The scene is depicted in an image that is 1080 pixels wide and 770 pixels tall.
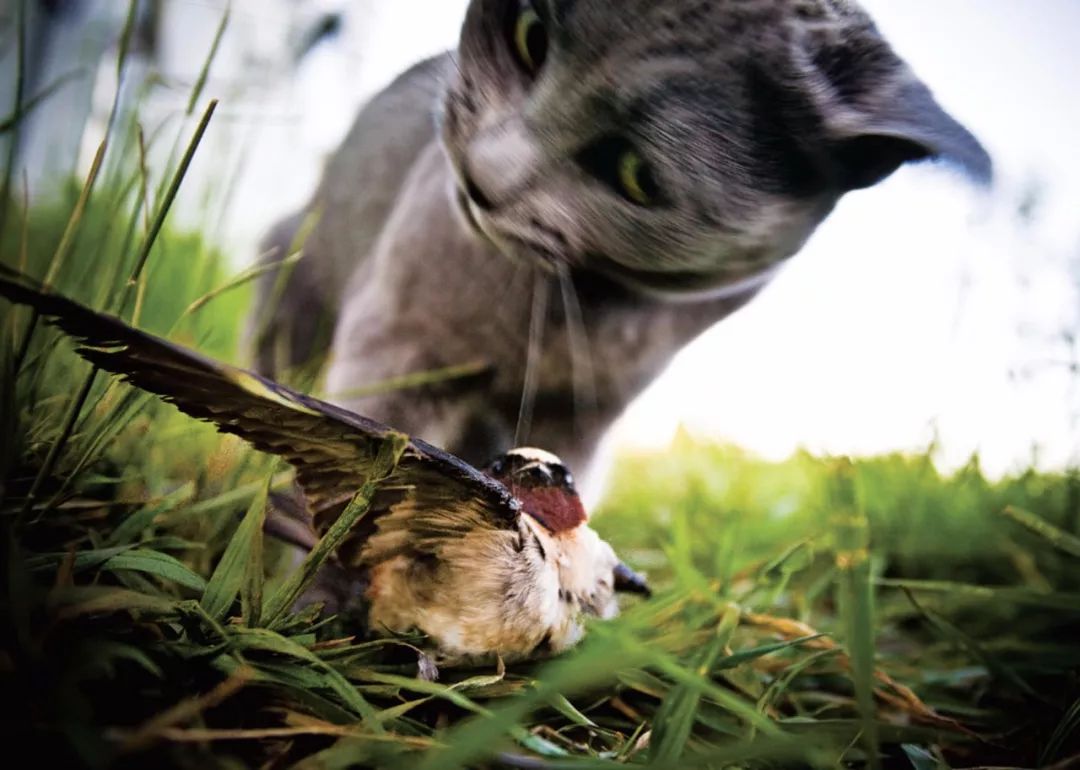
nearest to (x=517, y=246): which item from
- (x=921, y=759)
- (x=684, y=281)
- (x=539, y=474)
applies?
(x=684, y=281)

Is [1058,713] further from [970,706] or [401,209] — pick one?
[401,209]

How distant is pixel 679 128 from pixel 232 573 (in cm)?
53

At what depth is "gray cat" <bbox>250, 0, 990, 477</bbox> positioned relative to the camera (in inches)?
23.9

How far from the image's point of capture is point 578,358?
2.86 feet

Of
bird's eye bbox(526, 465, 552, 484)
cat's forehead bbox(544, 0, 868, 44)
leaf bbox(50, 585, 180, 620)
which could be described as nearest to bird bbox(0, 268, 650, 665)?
bird's eye bbox(526, 465, 552, 484)

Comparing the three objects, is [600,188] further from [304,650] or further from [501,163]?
[304,650]

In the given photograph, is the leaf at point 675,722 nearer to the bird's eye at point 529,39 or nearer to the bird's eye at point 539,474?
the bird's eye at point 539,474

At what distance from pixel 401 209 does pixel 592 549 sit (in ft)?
2.26

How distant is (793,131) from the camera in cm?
63

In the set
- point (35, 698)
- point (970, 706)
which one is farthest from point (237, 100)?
point (970, 706)

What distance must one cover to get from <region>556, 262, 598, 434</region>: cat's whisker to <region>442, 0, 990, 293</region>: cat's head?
0.18ft

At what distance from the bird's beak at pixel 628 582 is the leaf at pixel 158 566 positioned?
327mm

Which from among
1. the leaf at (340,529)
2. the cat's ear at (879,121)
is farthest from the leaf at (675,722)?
the cat's ear at (879,121)

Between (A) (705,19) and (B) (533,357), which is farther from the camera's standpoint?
(B) (533,357)
